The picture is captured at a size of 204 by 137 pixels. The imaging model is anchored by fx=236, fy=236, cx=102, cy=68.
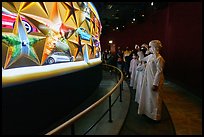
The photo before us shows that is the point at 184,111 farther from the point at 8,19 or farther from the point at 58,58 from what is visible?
the point at 8,19

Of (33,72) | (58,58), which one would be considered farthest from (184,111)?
(33,72)

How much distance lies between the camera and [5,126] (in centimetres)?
335

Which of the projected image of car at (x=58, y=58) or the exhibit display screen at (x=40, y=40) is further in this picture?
the projected image of car at (x=58, y=58)

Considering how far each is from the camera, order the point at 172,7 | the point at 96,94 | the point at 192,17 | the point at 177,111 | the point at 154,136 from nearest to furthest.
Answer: the point at 154,136
the point at 177,111
the point at 192,17
the point at 96,94
the point at 172,7

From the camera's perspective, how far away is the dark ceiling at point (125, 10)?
13.6 metres

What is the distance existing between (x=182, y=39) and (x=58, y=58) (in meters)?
5.57

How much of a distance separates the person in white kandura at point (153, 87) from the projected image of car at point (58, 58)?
183 cm

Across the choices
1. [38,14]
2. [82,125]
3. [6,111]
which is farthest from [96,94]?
[6,111]

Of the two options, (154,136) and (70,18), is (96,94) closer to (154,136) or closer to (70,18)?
(70,18)

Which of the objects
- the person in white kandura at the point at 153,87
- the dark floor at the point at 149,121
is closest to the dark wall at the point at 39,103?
the dark floor at the point at 149,121

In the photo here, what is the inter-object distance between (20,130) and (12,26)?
5.28ft

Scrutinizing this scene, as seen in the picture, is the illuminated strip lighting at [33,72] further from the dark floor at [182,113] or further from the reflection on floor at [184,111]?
the reflection on floor at [184,111]

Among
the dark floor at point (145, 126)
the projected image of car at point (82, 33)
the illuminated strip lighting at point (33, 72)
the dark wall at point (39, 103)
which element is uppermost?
the projected image of car at point (82, 33)

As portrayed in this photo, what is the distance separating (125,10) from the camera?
1875 centimetres
